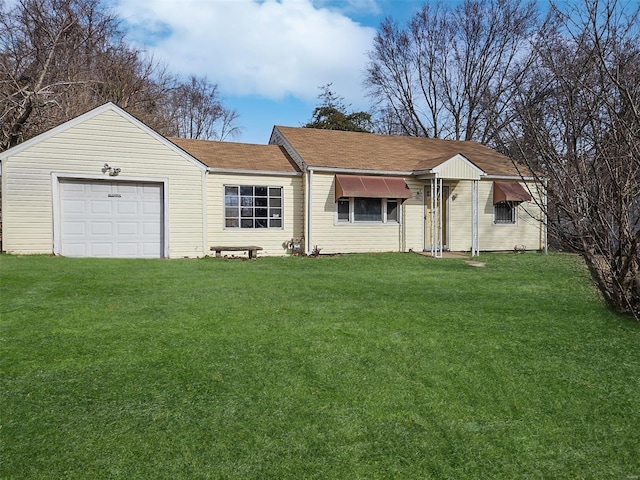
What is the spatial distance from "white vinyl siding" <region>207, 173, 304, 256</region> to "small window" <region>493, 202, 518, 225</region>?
723cm

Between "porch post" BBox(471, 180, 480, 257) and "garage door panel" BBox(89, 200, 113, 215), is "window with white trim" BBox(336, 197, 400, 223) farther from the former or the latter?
"garage door panel" BBox(89, 200, 113, 215)

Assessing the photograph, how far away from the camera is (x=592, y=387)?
144 inches

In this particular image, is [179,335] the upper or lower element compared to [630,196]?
lower

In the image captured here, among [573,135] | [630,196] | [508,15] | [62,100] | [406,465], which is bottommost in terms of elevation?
[406,465]

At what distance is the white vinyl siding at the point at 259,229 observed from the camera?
13211 mm

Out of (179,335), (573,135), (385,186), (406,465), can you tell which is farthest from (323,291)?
(385,186)

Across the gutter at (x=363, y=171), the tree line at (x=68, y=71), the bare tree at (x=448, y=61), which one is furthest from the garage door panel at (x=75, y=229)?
the bare tree at (x=448, y=61)

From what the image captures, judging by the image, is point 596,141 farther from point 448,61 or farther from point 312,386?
point 448,61

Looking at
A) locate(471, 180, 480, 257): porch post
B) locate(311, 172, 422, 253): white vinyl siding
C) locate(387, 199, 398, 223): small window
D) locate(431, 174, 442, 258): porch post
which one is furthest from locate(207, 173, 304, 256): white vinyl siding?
locate(471, 180, 480, 257): porch post

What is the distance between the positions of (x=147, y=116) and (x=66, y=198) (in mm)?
13746

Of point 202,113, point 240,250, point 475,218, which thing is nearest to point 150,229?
point 240,250

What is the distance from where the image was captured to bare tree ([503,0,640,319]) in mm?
4820

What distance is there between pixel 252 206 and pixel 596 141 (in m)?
10.1

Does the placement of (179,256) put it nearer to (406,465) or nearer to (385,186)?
(385,186)
